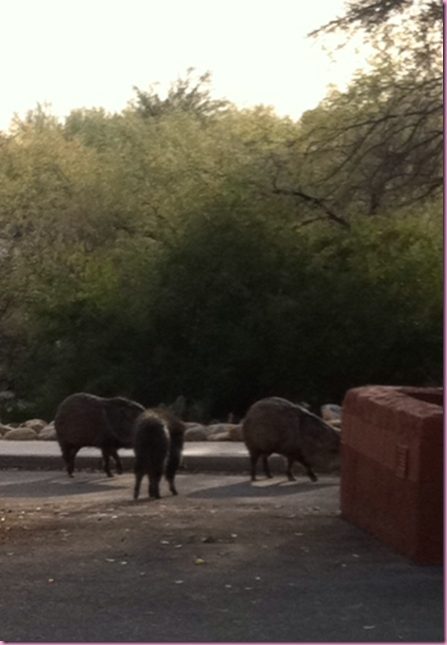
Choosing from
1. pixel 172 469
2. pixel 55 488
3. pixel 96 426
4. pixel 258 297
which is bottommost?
pixel 55 488

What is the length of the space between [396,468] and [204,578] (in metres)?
1.67

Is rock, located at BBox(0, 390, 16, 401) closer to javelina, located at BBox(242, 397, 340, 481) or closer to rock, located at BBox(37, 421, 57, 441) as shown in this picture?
rock, located at BBox(37, 421, 57, 441)

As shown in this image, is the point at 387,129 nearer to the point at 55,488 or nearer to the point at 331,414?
the point at 331,414

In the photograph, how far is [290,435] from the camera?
15.8 metres

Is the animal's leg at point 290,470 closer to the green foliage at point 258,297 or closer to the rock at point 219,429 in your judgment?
the rock at point 219,429

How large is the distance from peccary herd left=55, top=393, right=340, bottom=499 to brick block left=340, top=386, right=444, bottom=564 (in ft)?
9.19

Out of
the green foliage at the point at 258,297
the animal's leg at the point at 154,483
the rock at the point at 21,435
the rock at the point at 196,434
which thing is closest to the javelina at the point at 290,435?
the animal's leg at the point at 154,483

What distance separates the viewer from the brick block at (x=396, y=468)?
31.9 feet

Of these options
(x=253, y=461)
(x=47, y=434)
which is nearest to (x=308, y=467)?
(x=253, y=461)

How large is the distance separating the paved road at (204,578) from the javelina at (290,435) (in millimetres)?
2080

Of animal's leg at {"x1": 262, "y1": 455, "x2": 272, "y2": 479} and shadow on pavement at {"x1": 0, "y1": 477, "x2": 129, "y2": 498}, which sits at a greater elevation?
animal's leg at {"x1": 262, "y1": 455, "x2": 272, "y2": 479}

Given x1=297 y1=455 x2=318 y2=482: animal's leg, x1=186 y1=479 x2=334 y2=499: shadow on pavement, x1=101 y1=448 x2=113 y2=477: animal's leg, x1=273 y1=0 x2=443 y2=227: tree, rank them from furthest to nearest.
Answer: x1=273 y1=0 x2=443 y2=227: tree, x1=101 y1=448 x2=113 y2=477: animal's leg, x1=297 y1=455 x2=318 y2=482: animal's leg, x1=186 y1=479 x2=334 y2=499: shadow on pavement

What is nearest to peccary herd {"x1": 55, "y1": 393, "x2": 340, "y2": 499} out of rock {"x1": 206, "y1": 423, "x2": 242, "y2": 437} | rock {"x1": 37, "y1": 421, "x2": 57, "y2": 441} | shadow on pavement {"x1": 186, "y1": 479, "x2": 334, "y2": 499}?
shadow on pavement {"x1": 186, "y1": 479, "x2": 334, "y2": 499}

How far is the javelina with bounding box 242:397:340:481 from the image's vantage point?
15.8m
